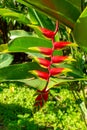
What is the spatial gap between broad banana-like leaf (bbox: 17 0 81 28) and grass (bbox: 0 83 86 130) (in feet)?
6.14

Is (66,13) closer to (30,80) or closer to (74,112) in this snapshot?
(30,80)

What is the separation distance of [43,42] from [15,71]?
12 centimetres

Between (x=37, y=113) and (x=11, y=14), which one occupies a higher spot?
(x=11, y=14)

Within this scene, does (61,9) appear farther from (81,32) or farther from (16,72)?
(16,72)

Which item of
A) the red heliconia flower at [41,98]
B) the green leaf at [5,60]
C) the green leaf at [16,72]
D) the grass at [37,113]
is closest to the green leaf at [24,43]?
the green leaf at [16,72]

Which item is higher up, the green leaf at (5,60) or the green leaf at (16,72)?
the green leaf at (16,72)

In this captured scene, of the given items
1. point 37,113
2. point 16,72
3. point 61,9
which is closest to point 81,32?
point 61,9

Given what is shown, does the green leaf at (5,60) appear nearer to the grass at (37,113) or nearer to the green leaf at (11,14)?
the green leaf at (11,14)

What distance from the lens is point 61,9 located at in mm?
1102

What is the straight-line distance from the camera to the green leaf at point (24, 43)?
1072 millimetres

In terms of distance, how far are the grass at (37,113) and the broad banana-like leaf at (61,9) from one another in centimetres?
187

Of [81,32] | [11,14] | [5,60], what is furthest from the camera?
[5,60]

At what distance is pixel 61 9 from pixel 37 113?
8.99 ft

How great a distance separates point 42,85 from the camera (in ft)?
3.46
